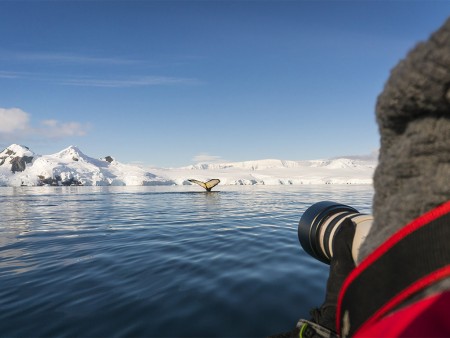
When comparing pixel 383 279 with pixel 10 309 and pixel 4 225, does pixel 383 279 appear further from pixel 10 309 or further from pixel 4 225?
pixel 4 225

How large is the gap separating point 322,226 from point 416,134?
1324mm

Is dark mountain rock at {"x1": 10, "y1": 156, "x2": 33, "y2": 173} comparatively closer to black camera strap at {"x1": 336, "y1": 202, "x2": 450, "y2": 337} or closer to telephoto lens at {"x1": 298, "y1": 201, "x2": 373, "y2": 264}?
telephoto lens at {"x1": 298, "y1": 201, "x2": 373, "y2": 264}

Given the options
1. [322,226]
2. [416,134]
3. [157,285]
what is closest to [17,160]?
[157,285]

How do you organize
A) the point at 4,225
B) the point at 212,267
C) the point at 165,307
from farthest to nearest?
the point at 4,225
the point at 212,267
the point at 165,307

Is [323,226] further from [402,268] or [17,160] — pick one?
[17,160]

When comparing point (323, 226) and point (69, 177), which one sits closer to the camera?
point (323, 226)

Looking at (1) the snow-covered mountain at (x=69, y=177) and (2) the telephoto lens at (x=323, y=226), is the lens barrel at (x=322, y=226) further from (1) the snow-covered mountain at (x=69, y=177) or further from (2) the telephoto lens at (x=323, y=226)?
(1) the snow-covered mountain at (x=69, y=177)

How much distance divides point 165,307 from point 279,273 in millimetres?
2336

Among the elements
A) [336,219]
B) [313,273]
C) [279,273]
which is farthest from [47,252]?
[336,219]

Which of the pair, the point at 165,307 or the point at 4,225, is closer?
the point at 165,307

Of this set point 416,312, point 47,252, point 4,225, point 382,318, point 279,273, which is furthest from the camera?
point 4,225

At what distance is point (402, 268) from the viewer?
961 millimetres

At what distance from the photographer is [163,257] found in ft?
21.7

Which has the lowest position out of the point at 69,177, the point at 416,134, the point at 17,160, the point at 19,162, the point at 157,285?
the point at 157,285
